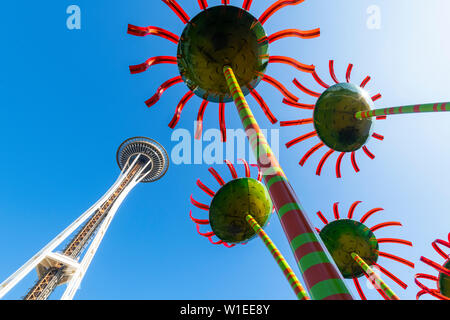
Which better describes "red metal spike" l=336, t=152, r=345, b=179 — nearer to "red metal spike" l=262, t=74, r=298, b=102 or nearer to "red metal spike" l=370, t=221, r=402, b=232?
"red metal spike" l=370, t=221, r=402, b=232

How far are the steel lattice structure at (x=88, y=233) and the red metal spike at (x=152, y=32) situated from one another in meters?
23.8

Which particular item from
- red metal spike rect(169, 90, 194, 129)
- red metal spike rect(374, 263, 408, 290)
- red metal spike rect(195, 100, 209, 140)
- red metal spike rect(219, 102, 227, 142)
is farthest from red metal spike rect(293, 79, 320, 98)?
red metal spike rect(374, 263, 408, 290)

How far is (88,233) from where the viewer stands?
1383 inches

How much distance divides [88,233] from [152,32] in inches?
1498

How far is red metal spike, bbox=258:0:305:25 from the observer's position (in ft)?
10.9

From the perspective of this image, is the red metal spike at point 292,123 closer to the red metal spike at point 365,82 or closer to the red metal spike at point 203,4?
the red metal spike at point 365,82

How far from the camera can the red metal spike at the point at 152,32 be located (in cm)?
322

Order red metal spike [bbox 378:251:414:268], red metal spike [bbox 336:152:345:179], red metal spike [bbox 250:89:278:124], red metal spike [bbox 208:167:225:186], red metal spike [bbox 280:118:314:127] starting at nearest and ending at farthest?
red metal spike [bbox 250:89:278:124] → red metal spike [bbox 280:118:314:127] → red metal spike [bbox 378:251:414:268] → red metal spike [bbox 208:167:225:186] → red metal spike [bbox 336:152:345:179]

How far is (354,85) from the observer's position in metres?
4.25

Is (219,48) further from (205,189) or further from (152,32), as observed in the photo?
(205,189)

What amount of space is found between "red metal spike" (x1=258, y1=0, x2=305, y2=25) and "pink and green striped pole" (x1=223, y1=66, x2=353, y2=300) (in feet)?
6.17

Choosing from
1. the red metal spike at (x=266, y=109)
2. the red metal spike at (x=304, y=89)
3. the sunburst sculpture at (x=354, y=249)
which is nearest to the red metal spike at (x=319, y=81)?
the red metal spike at (x=304, y=89)

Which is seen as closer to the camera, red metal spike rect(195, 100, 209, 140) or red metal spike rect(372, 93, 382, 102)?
red metal spike rect(195, 100, 209, 140)
